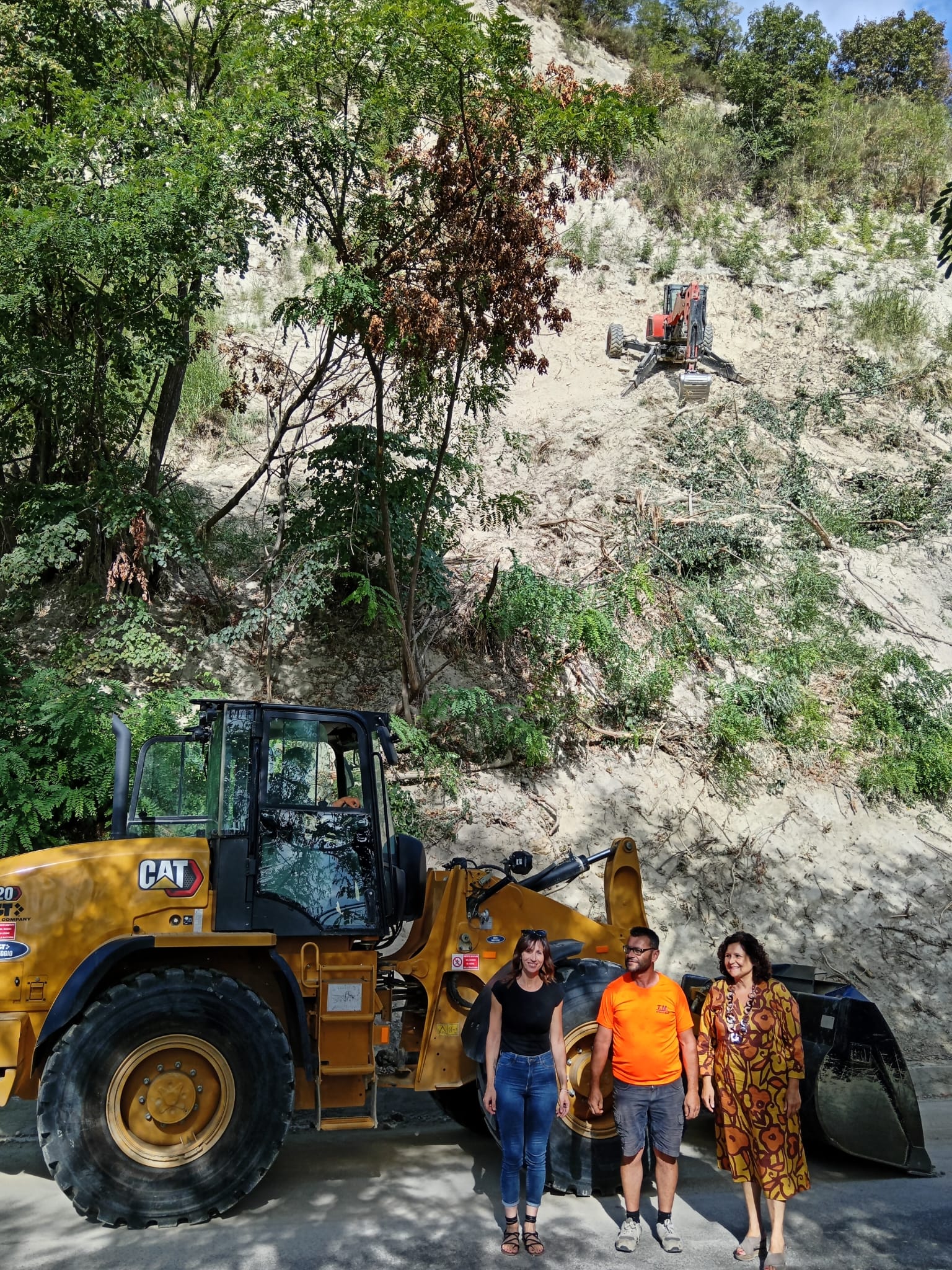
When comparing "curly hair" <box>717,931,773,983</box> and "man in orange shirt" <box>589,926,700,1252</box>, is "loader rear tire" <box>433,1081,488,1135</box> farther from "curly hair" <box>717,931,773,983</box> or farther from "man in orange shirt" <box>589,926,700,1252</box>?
"curly hair" <box>717,931,773,983</box>

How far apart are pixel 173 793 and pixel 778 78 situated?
92.9 feet

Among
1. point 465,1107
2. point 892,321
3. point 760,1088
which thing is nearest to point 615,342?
point 892,321

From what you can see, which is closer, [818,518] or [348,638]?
[348,638]

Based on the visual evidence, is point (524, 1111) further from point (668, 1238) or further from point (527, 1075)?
point (668, 1238)

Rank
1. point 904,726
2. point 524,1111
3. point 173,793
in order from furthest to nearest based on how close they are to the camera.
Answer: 1. point 904,726
2. point 173,793
3. point 524,1111

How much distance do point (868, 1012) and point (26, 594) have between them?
35.1ft

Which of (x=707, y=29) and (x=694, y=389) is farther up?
(x=707, y=29)

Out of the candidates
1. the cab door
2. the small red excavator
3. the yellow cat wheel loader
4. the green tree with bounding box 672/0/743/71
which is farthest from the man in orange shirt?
the green tree with bounding box 672/0/743/71

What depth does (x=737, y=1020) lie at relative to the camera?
5156 mm

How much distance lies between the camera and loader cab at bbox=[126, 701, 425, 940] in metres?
5.93

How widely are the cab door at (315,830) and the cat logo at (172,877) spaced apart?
0.34 metres

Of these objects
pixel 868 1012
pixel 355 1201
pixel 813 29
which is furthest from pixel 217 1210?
pixel 813 29

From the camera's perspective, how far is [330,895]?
605 cm

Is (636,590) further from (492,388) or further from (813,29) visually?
(813,29)
